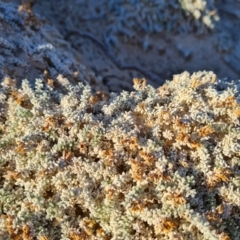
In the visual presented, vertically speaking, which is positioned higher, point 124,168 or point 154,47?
point 154,47

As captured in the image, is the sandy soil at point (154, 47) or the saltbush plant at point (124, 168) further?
the sandy soil at point (154, 47)

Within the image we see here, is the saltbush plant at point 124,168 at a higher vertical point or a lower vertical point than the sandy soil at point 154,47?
lower

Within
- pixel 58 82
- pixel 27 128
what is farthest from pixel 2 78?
pixel 27 128

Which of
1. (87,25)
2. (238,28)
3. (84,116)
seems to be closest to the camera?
(84,116)

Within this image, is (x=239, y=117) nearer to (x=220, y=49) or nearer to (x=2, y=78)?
(x=2, y=78)

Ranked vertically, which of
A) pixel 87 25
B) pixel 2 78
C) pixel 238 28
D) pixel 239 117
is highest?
pixel 238 28

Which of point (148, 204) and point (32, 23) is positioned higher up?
point (32, 23)

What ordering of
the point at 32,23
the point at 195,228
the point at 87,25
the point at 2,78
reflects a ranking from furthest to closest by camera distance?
the point at 87,25, the point at 32,23, the point at 2,78, the point at 195,228

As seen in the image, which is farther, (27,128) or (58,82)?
(58,82)
